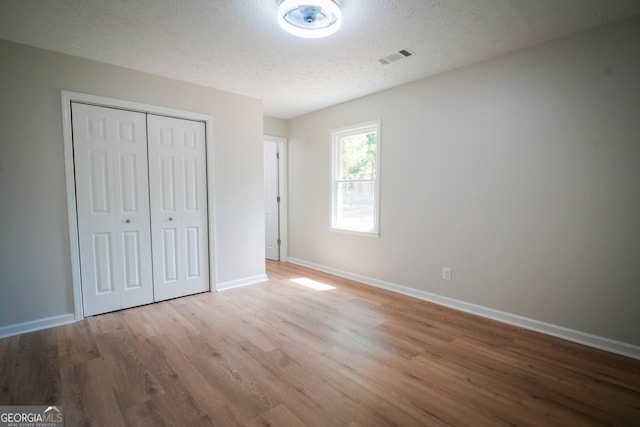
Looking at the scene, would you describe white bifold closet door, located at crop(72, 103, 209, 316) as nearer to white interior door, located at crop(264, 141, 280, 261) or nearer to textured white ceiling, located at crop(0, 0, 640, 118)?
textured white ceiling, located at crop(0, 0, 640, 118)

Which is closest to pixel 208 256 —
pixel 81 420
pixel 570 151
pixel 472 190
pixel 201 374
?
pixel 201 374

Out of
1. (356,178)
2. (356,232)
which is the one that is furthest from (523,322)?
(356,178)

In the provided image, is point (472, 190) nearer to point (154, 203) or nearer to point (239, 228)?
point (239, 228)

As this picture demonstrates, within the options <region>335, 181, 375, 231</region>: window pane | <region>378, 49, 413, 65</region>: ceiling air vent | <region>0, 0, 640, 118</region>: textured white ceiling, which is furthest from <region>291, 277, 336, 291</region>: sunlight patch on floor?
<region>378, 49, 413, 65</region>: ceiling air vent

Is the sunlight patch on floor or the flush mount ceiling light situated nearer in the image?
the flush mount ceiling light

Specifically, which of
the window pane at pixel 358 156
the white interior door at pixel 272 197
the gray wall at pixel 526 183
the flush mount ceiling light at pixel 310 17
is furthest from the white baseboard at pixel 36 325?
the window pane at pixel 358 156

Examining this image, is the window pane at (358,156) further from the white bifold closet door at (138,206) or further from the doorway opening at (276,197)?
the white bifold closet door at (138,206)

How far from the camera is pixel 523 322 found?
2.88 meters

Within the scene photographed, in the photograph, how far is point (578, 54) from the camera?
252 cm

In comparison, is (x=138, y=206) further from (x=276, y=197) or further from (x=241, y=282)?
(x=276, y=197)

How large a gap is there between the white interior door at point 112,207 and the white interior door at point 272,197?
100 inches

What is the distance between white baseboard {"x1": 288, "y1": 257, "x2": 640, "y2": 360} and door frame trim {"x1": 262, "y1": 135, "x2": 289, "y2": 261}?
1.86 meters

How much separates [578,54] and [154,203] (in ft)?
14.2

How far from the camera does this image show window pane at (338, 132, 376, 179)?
4219 mm
